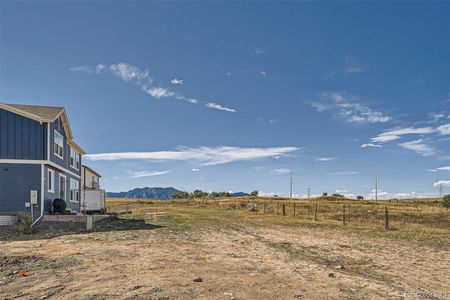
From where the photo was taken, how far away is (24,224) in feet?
61.0

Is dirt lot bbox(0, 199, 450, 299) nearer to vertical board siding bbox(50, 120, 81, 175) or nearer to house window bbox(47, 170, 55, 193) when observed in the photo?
house window bbox(47, 170, 55, 193)

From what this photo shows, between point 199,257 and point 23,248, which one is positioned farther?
point 23,248

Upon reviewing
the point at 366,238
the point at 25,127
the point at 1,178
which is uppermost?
the point at 25,127

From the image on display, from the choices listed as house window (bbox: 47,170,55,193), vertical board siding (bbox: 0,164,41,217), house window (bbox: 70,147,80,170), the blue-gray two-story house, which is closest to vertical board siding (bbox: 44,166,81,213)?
the blue-gray two-story house

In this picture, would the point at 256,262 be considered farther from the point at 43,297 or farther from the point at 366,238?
the point at 366,238

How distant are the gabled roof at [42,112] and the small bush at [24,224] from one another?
553cm

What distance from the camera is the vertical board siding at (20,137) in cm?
2083

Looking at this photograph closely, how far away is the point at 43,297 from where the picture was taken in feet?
21.7

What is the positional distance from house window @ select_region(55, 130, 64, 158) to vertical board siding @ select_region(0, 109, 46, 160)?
2.52m

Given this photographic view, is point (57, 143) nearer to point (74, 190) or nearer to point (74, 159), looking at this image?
point (74, 159)

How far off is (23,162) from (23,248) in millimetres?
9357

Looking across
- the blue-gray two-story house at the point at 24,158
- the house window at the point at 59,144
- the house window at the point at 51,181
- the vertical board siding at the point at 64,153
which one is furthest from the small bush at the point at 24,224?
the house window at the point at 59,144

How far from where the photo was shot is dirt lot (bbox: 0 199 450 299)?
687 centimetres

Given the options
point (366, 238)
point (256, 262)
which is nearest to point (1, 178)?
point (256, 262)
